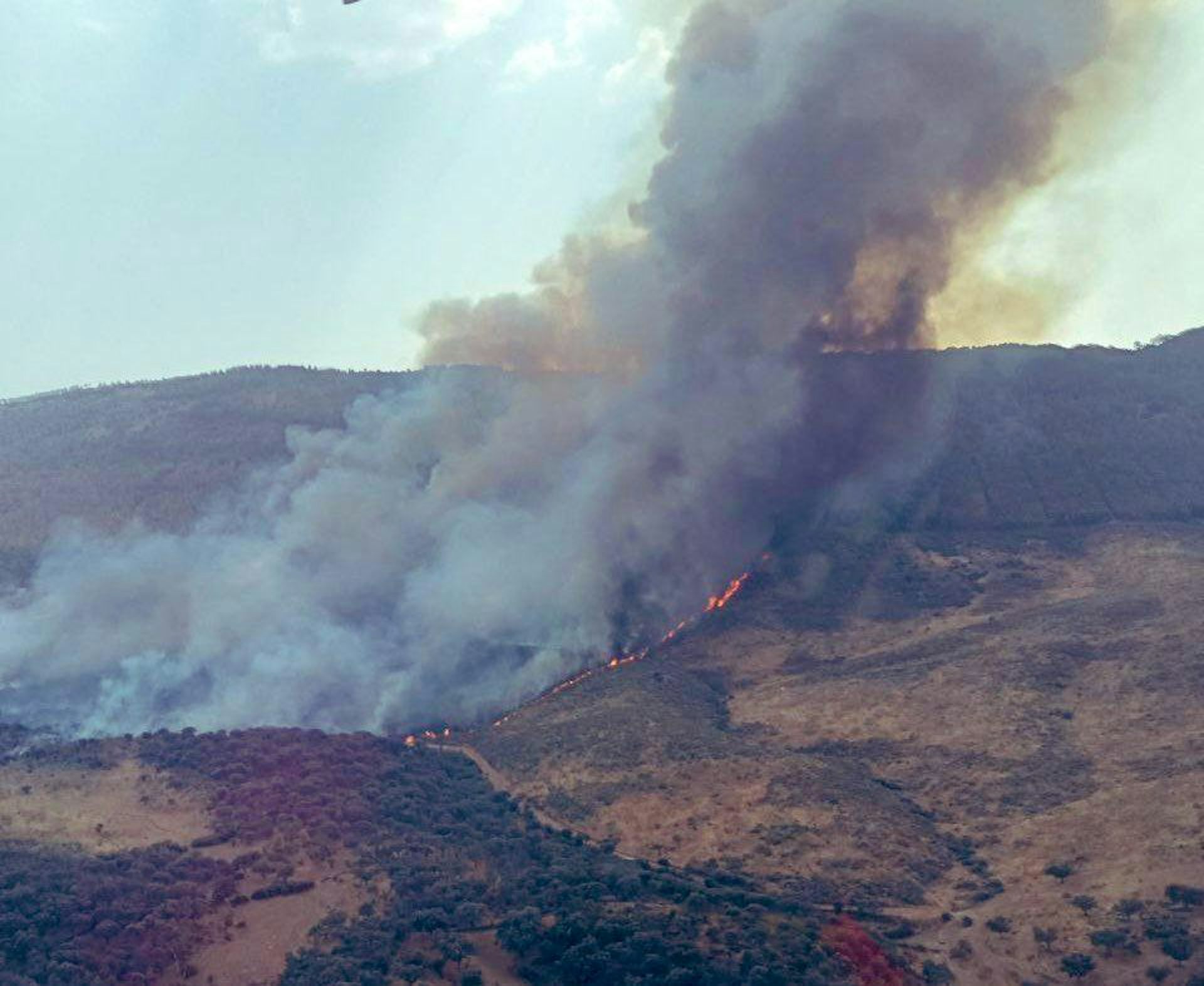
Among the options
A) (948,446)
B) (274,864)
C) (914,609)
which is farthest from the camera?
(948,446)

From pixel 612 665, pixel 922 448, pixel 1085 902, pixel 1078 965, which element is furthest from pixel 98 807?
pixel 922 448

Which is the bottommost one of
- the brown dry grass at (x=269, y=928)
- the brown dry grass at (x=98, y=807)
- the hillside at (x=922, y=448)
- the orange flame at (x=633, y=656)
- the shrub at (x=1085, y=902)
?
the shrub at (x=1085, y=902)

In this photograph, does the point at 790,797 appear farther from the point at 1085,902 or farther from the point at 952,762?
the point at 1085,902

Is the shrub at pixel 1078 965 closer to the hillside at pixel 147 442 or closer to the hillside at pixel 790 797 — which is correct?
the hillside at pixel 790 797

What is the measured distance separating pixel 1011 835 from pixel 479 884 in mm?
21190

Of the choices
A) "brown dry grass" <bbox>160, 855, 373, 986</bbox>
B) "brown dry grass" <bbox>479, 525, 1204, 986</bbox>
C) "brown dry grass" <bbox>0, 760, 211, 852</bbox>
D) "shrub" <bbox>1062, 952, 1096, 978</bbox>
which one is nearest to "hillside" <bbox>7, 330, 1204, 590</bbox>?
"brown dry grass" <bbox>479, 525, 1204, 986</bbox>

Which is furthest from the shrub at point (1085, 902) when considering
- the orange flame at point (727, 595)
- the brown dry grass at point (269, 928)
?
the orange flame at point (727, 595)

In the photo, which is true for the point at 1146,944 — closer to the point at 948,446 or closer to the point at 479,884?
the point at 479,884

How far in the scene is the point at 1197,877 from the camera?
1805 inches

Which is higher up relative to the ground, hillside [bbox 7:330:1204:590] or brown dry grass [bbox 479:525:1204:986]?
hillside [bbox 7:330:1204:590]

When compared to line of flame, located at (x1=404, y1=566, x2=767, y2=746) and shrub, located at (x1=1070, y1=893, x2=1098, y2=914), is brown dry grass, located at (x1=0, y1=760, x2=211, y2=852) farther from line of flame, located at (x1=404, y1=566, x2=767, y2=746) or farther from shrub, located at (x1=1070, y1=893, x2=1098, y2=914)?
shrub, located at (x1=1070, y1=893, x2=1098, y2=914)

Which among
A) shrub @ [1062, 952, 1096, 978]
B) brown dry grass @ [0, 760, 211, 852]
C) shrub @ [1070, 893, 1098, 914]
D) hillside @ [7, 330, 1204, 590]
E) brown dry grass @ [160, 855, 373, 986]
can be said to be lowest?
shrub @ [1062, 952, 1096, 978]

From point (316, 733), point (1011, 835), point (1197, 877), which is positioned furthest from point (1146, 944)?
point (316, 733)

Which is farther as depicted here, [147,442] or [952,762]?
[147,442]
